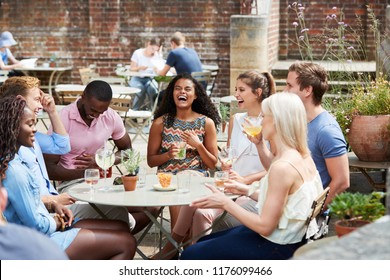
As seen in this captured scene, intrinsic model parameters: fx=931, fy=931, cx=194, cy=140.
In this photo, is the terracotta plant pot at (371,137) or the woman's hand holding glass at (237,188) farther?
the terracotta plant pot at (371,137)

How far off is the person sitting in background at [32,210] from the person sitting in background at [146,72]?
7861 mm

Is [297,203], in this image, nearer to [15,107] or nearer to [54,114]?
[15,107]

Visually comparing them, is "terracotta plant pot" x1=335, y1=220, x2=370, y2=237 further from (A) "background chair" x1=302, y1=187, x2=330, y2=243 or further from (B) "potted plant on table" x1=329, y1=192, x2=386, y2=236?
(A) "background chair" x1=302, y1=187, x2=330, y2=243

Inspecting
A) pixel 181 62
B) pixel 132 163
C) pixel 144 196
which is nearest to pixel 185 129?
pixel 132 163

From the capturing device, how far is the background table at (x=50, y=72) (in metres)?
14.8

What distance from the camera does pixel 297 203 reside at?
14.3ft

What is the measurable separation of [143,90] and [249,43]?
1.67 metres

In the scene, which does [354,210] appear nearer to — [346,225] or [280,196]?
[346,225]

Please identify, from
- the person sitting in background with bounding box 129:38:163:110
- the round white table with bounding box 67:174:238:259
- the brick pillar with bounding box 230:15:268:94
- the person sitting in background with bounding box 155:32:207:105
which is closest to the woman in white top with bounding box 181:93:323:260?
the round white table with bounding box 67:174:238:259

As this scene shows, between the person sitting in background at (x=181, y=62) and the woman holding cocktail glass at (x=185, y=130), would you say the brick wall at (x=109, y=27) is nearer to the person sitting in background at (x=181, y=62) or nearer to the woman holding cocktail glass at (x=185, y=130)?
the person sitting in background at (x=181, y=62)

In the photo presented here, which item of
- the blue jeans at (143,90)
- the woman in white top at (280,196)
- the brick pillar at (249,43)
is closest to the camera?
the woman in white top at (280,196)

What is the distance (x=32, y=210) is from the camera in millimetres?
4617

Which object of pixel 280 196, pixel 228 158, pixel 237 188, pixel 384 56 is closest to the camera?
pixel 280 196

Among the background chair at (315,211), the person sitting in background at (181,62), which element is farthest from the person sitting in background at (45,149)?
the person sitting in background at (181,62)
